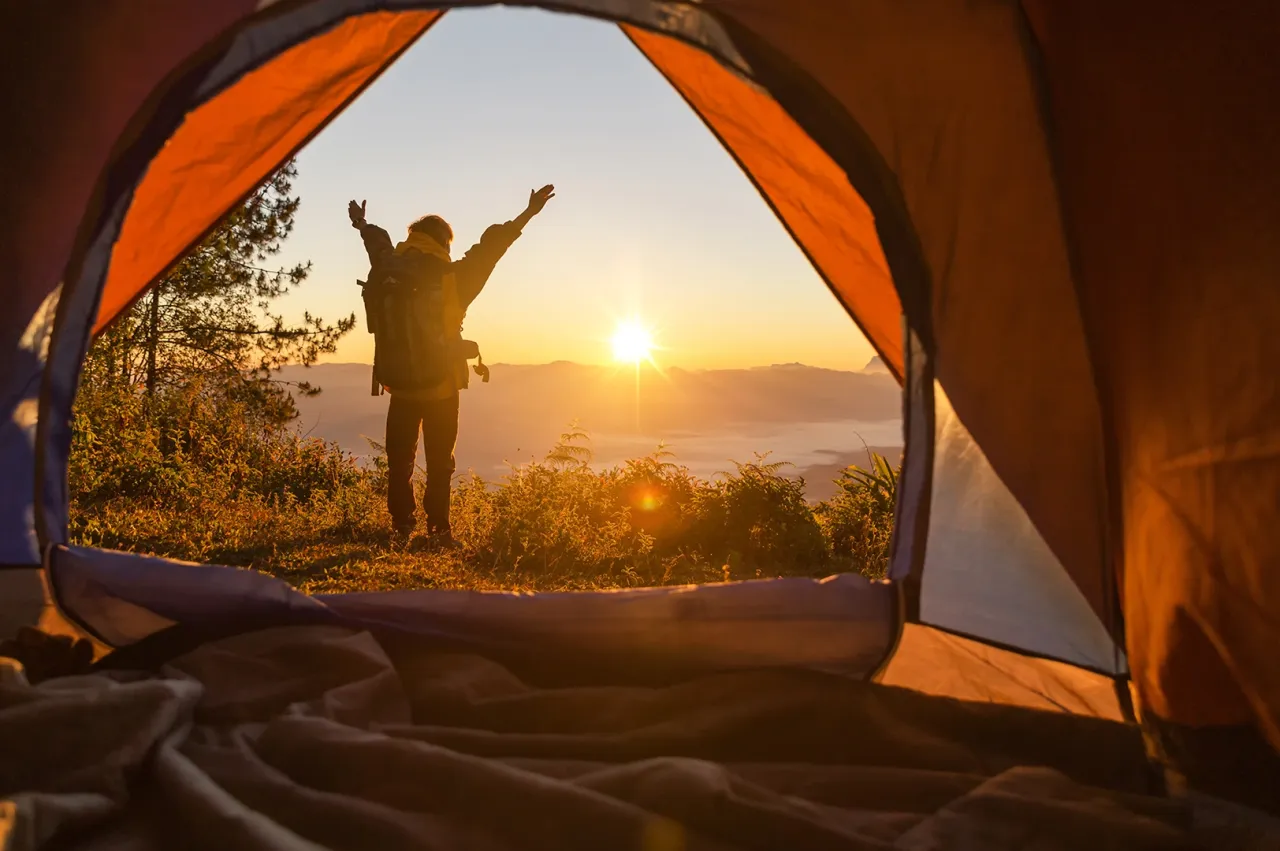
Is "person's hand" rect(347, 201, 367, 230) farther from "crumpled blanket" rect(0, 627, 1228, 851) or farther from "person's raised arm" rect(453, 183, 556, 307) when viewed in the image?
"crumpled blanket" rect(0, 627, 1228, 851)

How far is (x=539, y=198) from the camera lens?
4.05 meters

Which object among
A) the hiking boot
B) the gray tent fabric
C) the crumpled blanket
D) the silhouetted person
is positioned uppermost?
the silhouetted person

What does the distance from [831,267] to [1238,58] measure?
1231mm

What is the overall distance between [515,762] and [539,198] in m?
3.13

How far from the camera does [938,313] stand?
197 centimetres

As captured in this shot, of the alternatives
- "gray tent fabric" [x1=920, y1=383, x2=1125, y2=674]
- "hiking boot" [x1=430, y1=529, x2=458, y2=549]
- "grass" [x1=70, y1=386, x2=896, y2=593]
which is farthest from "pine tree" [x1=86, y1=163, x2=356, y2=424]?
"gray tent fabric" [x1=920, y1=383, x2=1125, y2=674]

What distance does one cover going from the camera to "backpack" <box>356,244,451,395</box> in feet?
13.5

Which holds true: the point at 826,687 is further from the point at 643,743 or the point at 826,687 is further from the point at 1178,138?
the point at 1178,138

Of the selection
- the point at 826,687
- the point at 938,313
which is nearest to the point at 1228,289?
the point at 938,313

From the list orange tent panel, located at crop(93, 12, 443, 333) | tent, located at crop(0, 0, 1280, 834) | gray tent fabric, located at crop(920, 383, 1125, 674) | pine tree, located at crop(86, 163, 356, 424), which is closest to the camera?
tent, located at crop(0, 0, 1280, 834)

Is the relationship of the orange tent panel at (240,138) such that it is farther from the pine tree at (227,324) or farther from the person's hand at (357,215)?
the pine tree at (227,324)

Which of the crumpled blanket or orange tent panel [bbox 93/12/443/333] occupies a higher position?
orange tent panel [bbox 93/12/443/333]

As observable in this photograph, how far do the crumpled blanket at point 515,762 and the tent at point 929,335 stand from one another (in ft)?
0.48

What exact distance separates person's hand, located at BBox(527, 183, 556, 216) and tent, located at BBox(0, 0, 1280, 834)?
1.90 m
